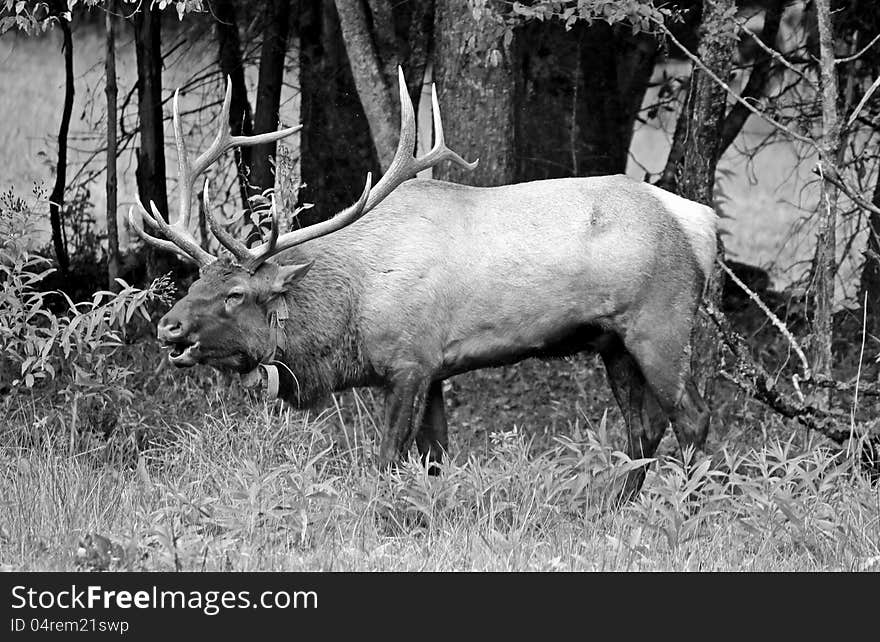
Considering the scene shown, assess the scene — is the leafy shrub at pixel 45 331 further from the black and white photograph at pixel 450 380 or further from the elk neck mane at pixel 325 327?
the elk neck mane at pixel 325 327

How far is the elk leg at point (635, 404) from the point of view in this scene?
6391mm

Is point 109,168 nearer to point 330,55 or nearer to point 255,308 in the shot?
point 330,55

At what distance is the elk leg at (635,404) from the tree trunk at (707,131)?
0.52 m

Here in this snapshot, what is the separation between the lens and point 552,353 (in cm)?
621

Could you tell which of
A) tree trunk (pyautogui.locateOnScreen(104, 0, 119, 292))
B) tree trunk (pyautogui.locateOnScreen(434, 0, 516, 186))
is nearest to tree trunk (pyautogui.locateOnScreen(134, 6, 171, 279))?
tree trunk (pyautogui.locateOnScreen(104, 0, 119, 292))

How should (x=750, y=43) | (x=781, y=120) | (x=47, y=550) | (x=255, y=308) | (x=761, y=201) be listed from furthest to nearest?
(x=761, y=201) < (x=750, y=43) < (x=781, y=120) < (x=255, y=308) < (x=47, y=550)

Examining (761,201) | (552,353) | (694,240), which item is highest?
(694,240)

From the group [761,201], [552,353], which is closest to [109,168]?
[552,353]

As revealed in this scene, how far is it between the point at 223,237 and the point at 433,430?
1375 mm

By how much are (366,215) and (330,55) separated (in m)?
3.84

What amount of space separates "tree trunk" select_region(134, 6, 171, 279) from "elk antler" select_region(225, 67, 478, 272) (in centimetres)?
347

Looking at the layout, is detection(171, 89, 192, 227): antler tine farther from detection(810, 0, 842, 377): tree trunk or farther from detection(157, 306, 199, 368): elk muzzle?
detection(810, 0, 842, 377): tree trunk

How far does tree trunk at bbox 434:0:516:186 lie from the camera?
7176 millimetres

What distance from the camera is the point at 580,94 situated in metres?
9.65
